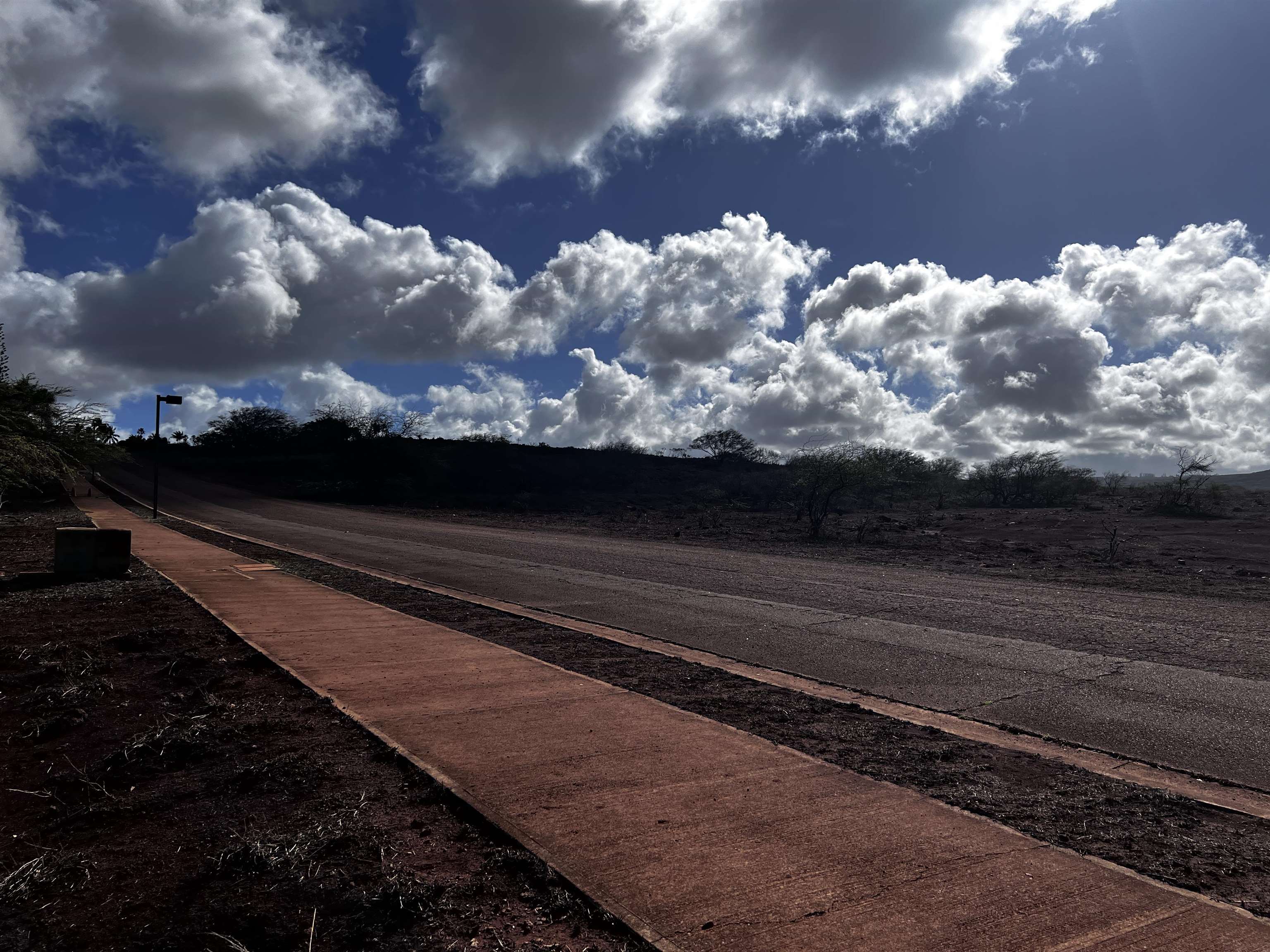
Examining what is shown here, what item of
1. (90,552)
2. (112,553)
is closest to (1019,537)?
(112,553)

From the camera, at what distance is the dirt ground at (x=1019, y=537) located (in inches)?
710

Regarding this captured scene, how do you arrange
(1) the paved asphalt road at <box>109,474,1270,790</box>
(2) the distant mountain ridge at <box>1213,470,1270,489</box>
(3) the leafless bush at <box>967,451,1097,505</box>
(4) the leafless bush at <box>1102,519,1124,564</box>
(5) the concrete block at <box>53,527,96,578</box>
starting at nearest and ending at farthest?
1. (1) the paved asphalt road at <box>109,474,1270,790</box>
2. (5) the concrete block at <box>53,527,96,578</box>
3. (4) the leafless bush at <box>1102,519,1124,564</box>
4. (3) the leafless bush at <box>967,451,1097,505</box>
5. (2) the distant mountain ridge at <box>1213,470,1270,489</box>

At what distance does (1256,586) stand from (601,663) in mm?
14815

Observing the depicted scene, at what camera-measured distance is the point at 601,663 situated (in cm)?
759

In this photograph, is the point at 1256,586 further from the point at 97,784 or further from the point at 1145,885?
the point at 97,784

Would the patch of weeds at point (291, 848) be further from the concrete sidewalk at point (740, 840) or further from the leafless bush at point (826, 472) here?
the leafless bush at point (826, 472)

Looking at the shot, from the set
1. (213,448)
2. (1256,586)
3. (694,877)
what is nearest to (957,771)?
(694,877)

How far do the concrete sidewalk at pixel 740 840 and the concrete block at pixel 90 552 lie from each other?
7881 mm

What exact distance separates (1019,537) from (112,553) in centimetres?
2632

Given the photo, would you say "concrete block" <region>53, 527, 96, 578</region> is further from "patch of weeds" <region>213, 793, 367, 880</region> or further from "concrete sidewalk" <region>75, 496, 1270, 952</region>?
"patch of weeds" <region>213, 793, 367, 880</region>

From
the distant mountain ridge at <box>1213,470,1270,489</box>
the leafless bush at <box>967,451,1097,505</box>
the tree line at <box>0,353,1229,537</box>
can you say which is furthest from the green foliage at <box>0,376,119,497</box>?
the distant mountain ridge at <box>1213,470,1270,489</box>

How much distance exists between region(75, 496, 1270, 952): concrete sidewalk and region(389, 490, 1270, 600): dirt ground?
13.6 meters

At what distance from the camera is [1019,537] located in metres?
28.0

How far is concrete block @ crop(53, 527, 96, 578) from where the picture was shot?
11727 millimetres
